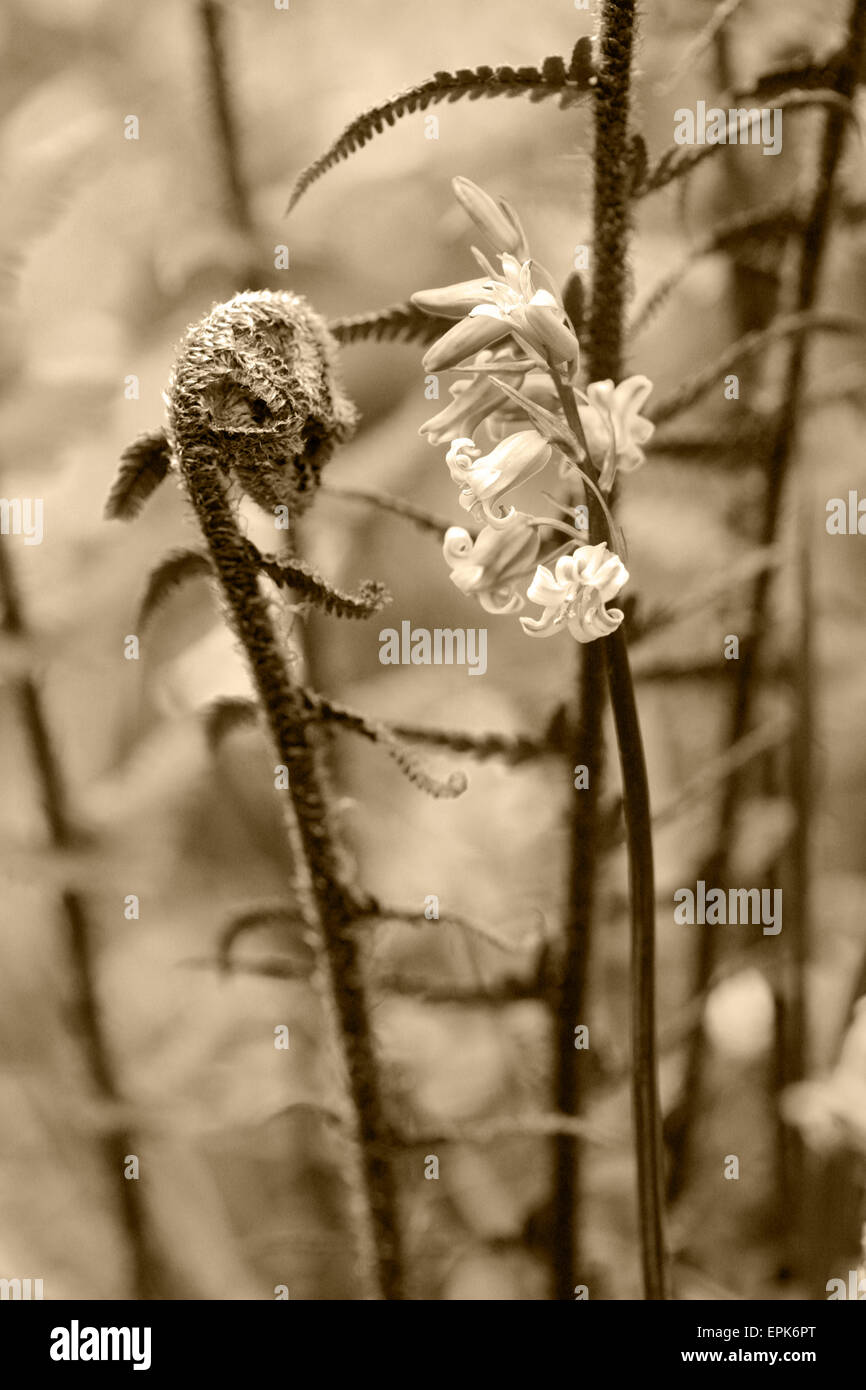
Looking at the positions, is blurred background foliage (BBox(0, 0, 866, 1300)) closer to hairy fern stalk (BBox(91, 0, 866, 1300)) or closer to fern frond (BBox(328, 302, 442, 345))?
hairy fern stalk (BBox(91, 0, 866, 1300))

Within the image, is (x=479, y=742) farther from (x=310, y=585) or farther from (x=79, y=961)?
(x=79, y=961)

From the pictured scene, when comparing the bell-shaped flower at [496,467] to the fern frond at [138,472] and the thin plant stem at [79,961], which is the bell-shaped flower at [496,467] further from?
the thin plant stem at [79,961]

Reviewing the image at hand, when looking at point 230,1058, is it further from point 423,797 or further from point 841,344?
point 841,344

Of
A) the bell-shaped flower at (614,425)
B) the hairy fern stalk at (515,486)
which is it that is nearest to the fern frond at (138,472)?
the hairy fern stalk at (515,486)

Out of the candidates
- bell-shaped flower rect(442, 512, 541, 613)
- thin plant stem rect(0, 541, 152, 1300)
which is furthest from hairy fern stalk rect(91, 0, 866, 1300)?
thin plant stem rect(0, 541, 152, 1300)

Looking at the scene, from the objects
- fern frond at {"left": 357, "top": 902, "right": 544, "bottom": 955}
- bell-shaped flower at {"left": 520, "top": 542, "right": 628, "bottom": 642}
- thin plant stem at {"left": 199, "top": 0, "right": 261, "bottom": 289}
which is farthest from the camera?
thin plant stem at {"left": 199, "top": 0, "right": 261, "bottom": 289}

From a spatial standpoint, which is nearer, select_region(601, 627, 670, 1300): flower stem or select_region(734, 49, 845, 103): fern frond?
select_region(601, 627, 670, 1300): flower stem

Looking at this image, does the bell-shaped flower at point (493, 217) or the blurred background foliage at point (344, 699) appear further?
the blurred background foliage at point (344, 699)
